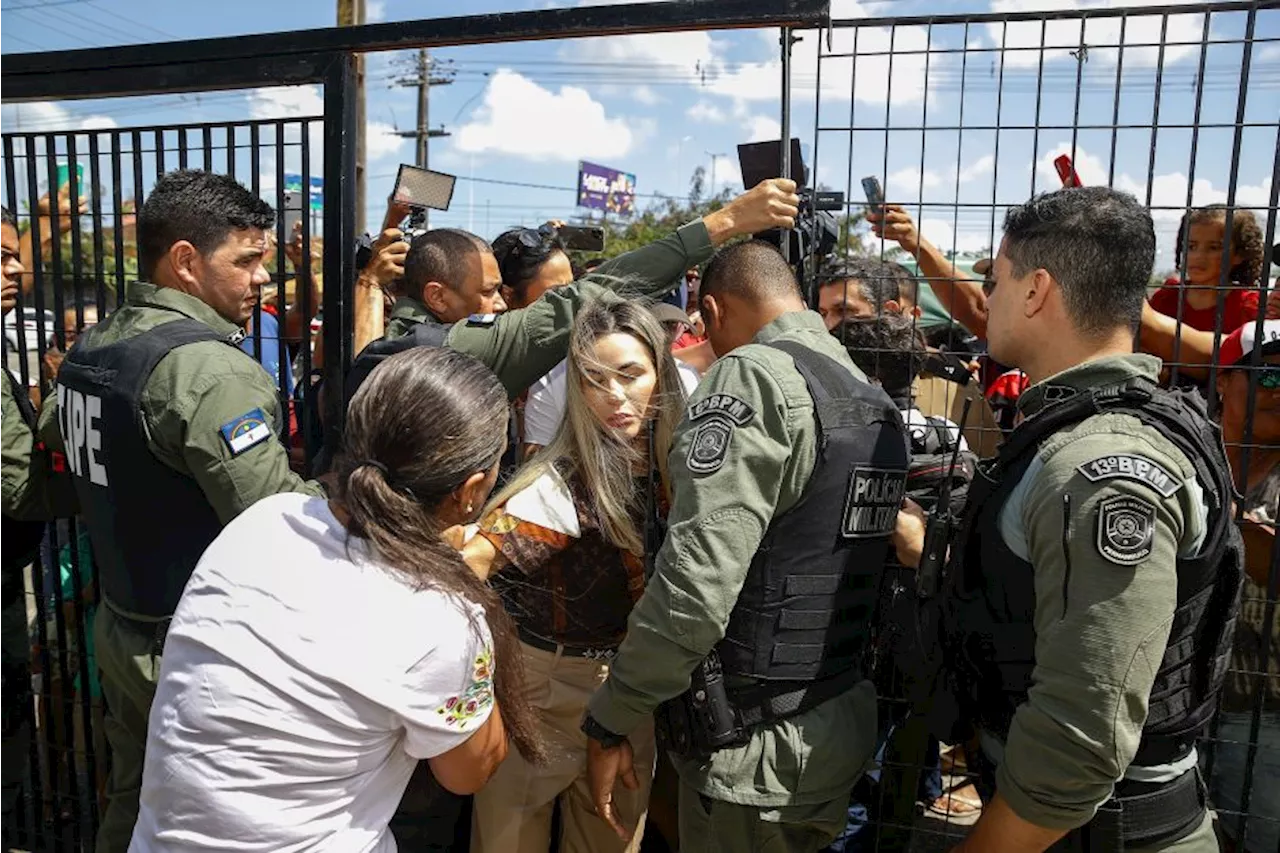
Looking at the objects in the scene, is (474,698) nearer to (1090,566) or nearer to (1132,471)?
(1090,566)

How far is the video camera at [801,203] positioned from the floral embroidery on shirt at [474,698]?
4.43 feet

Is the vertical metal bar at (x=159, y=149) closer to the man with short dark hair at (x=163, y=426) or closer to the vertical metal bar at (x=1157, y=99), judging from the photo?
the man with short dark hair at (x=163, y=426)

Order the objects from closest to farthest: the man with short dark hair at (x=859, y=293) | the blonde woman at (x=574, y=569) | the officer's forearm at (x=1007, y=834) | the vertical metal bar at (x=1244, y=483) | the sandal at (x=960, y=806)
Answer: the officer's forearm at (x=1007, y=834) → the vertical metal bar at (x=1244, y=483) → the blonde woman at (x=574, y=569) → the man with short dark hair at (x=859, y=293) → the sandal at (x=960, y=806)

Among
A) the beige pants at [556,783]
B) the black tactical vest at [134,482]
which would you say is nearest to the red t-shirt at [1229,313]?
the beige pants at [556,783]

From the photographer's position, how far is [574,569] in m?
2.30

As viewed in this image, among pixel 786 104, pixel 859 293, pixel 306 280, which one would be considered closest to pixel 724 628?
pixel 786 104

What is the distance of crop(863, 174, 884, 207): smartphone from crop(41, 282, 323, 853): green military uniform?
1.57 m

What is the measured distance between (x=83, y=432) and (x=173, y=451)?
1.13 ft

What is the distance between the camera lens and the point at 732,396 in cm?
191

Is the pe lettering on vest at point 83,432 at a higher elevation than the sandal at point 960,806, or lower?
higher

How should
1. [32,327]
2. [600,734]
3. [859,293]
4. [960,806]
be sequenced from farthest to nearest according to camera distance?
[32,327], [960,806], [859,293], [600,734]

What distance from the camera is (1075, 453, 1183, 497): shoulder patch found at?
1.52m

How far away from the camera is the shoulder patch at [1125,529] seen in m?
1.49

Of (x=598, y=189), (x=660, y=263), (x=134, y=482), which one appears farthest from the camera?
(x=598, y=189)
